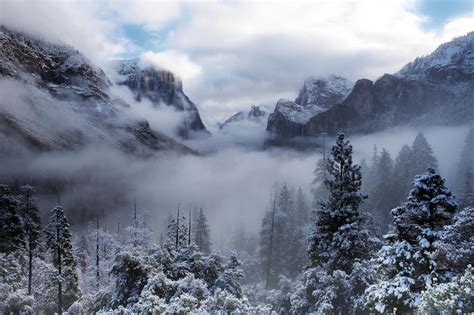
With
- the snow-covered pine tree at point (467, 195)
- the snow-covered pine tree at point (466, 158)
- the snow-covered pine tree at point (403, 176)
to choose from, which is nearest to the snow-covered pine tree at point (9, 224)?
the snow-covered pine tree at point (467, 195)

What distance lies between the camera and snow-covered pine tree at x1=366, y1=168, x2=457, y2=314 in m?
14.6

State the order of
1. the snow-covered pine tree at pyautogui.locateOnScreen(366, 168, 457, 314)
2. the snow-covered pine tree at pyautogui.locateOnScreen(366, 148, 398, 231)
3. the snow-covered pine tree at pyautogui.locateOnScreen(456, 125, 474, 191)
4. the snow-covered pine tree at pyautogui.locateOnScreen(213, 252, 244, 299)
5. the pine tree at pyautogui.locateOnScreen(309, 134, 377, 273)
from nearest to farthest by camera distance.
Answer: the snow-covered pine tree at pyautogui.locateOnScreen(366, 168, 457, 314) → the pine tree at pyautogui.locateOnScreen(309, 134, 377, 273) → the snow-covered pine tree at pyautogui.locateOnScreen(213, 252, 244, 299) → the snow-covered pine tree at pyautogui.locateOnScreen(366, 148, 398, 231) → the snow-covered pine tree at pyautogui.locateOnScreen(456, 125, 474, 191)

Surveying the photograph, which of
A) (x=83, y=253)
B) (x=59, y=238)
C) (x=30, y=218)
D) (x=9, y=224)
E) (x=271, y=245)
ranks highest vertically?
(x=30, y=218)

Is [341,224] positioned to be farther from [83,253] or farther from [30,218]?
[83,253]

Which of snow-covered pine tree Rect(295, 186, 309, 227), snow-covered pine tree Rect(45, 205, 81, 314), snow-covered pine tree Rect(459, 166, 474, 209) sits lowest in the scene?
snow-covered pine tree Rect(295, 186, 309, 227)

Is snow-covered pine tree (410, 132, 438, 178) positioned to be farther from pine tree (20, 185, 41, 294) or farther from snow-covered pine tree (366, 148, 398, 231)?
pine tree (20, 185, 41, 294)

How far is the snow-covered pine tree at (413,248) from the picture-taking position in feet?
48.0

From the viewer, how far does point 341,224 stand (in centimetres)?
2331

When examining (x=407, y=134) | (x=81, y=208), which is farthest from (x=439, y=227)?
(x=81, y=208)

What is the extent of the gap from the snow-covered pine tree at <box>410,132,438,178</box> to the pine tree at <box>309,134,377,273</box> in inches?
1793

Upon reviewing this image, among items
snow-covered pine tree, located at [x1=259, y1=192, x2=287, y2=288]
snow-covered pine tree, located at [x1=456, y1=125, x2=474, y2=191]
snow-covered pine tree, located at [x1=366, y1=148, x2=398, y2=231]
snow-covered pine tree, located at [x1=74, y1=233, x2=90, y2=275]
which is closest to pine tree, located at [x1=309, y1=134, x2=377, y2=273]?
snow-covered pine tree, located at [x1=259, y1=192, x2=287, y2=288]

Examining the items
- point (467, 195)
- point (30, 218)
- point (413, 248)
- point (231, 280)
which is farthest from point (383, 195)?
point (413, 248)

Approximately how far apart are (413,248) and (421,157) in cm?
5463

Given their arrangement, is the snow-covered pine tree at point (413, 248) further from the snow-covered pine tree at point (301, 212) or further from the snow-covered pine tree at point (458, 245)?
the snow-covered pine tree at point (301, 212)
